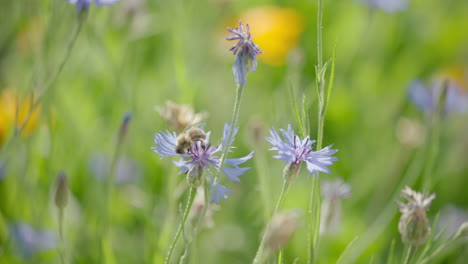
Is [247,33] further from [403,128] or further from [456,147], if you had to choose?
[456,147]

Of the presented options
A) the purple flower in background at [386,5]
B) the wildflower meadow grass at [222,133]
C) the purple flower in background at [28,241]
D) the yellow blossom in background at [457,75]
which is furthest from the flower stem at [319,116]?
the yellow blossom in background at [457,75]

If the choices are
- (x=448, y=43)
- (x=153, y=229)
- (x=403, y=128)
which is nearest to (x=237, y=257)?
(x=153, y=229)

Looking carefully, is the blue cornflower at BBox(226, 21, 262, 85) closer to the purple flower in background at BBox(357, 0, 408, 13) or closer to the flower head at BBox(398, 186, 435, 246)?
the flower head at BBox(398, 186, 435, 246)

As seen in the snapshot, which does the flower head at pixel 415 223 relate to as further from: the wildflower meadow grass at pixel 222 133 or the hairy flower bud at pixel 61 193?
the hairy flower bud at pixel 61 193

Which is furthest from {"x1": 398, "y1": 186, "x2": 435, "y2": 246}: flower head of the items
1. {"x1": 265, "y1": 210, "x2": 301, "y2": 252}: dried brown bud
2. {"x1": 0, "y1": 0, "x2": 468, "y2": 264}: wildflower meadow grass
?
{"x1": 265, "y1": 210, "x2": 301, "y2": 252}: dried brown bud

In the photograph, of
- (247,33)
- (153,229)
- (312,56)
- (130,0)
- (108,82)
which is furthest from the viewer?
(312,56)

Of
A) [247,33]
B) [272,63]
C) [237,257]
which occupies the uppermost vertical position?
[272,63]

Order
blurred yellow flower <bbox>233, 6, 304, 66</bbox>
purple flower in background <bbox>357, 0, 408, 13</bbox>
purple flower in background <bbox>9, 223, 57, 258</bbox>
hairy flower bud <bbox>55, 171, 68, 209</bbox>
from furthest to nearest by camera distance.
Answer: blurred yellow flower <bbox>233, 6, 304, 66</bbox>
purple flower in background <bbox>357, 0, 408, 13</bbox>
purple flower in background <bbox>9, 223, 57, 258</bbox>
hairy flower bud <bbox>55, 171, 68, 209</bbox>
